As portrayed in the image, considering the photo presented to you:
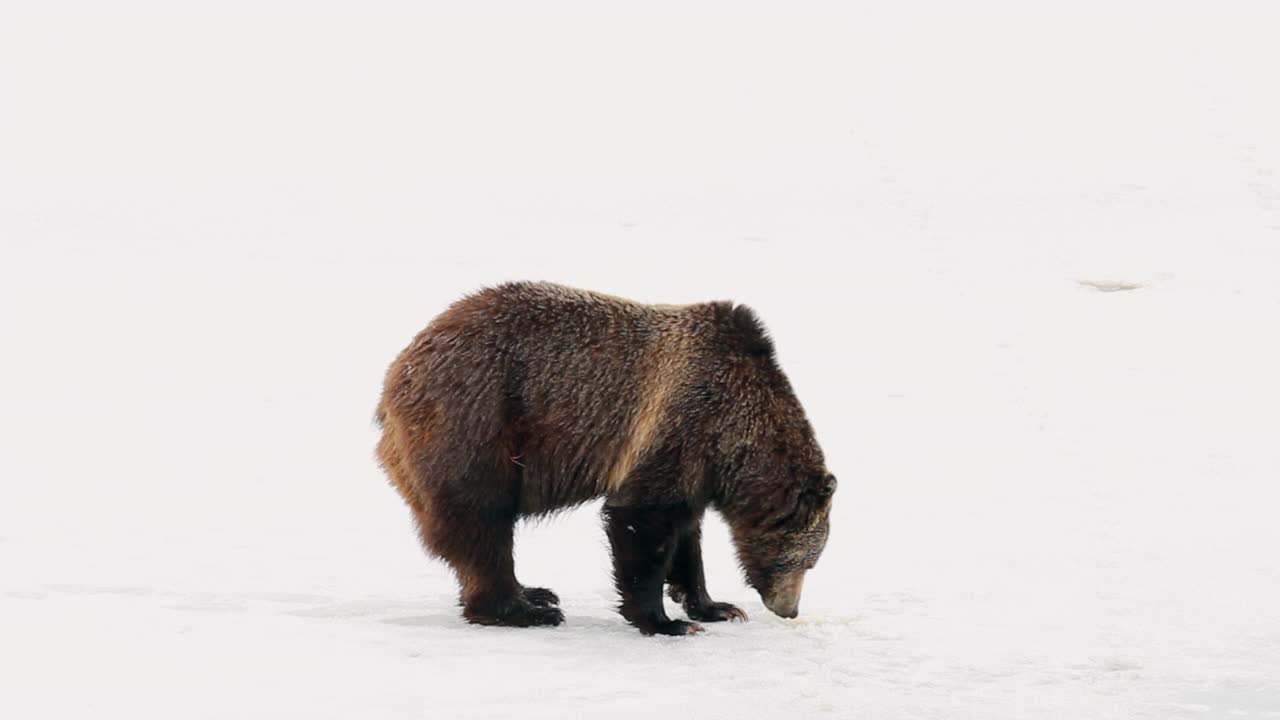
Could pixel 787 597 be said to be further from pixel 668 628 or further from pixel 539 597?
pixel 539 597

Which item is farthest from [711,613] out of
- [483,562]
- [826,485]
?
[483,562]

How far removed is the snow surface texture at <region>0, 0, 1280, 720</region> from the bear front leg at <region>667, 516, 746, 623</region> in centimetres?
39

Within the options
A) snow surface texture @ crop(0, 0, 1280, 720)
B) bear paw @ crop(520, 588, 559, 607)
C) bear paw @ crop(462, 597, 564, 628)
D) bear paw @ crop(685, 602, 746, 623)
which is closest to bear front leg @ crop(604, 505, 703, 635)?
snow surface texture @ crop(0, 0, 1280, 720)

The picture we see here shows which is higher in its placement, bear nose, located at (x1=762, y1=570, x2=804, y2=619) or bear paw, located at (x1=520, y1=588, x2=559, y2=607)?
bear nose, located at (x1=762, y1=570, x2=804, y2=619)

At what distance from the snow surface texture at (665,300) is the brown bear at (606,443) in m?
0.37

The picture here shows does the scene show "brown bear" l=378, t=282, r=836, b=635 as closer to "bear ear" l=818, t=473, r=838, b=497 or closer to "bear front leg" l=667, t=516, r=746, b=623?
"bear ear" l=818, t=473, r=838, b=497

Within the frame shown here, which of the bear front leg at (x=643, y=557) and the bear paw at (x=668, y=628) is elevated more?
the bear front leg at (x=643, y=557)

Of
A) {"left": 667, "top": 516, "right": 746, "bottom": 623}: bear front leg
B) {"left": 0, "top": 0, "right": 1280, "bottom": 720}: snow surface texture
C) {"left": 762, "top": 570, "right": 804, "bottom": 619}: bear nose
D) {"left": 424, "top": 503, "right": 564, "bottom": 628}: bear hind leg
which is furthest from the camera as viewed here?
{"left": 667, "top": 516, "right": 746, "bottom": 623}: bear front leg

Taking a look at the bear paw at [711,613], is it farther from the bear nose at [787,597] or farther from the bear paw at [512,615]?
the bear paw at [512,615]

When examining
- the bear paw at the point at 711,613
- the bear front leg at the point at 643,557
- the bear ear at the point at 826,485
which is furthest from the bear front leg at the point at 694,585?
the bear ear at the point at 826,485

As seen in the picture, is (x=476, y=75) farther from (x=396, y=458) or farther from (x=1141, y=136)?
(x=396, y=458)

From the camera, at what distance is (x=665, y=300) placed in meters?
16.4

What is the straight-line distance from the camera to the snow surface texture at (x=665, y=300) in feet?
24.4

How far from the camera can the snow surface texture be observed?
7.43 m
